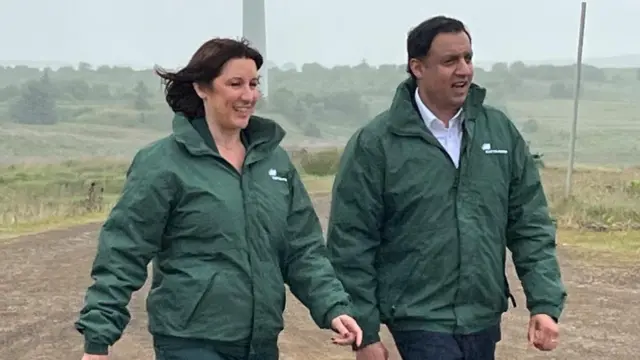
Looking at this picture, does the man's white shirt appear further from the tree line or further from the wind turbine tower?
the wind turbine tower

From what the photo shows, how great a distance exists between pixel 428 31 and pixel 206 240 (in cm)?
100

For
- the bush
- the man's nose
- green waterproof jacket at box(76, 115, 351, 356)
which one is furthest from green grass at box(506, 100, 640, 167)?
green waterproof jacket at box(76, 115, 351, 356)

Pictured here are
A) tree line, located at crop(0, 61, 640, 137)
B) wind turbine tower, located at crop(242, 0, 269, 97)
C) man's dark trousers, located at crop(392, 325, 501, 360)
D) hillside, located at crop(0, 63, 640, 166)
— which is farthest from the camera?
tree line, located at crop(0, 61, 640, 137)

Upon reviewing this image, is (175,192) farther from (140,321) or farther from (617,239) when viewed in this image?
(617,239)

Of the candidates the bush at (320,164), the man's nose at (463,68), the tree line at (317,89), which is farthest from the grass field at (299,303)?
the tree line at (317,89)

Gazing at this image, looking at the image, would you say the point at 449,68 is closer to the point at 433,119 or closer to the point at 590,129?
the point at 433,119

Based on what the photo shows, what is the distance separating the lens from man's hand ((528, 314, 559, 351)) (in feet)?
11.8

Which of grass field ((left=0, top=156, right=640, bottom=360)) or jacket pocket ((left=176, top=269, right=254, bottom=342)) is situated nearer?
jacket pocket ((left=176, top=269, right=254, bottom=342))

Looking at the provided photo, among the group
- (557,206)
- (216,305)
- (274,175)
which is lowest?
(557,206)

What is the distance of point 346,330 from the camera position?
326 cm

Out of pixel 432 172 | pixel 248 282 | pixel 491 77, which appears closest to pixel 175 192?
pixel 248 282

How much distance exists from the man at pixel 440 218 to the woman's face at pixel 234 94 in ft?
1.61

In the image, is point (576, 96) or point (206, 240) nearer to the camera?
point (206, 240)

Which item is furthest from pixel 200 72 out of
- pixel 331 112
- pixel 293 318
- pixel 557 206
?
pixel 331 112
